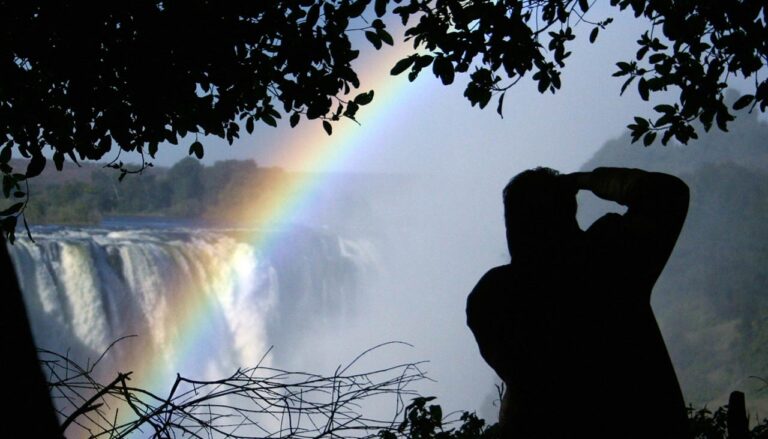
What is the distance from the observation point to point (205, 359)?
2242 cm

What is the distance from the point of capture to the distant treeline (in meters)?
27.3

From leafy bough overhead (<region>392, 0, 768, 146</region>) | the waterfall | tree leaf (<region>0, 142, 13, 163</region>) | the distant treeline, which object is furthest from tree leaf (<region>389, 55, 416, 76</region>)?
the distant treeline

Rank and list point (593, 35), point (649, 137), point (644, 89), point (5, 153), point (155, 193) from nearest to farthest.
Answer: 1. point (5, 153)
2. point (644, 89)
3. point (649, 137)
4. point (593, 35)
5. point (155, 193)

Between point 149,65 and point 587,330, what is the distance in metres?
2.21

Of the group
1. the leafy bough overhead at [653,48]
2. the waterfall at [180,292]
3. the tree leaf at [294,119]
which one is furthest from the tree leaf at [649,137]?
the waterfall at [180,292]

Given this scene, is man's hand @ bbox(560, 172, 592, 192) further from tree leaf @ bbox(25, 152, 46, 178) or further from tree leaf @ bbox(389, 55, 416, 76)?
tree leaf @ bbox(25, 152, 46, 178)

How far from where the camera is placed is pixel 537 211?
168 centimetres

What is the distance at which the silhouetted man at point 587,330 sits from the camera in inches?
61.3

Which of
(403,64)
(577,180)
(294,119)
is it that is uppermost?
(403,64)

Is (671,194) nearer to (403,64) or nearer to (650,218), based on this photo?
(650,218)

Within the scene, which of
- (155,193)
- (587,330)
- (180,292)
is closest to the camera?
(587,330)

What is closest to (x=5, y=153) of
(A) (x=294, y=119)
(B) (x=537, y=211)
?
(A) (x=294, y=119)

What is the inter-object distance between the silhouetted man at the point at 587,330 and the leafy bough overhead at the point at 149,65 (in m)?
1.90

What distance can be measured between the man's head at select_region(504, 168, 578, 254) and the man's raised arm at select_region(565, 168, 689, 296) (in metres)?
0.10
